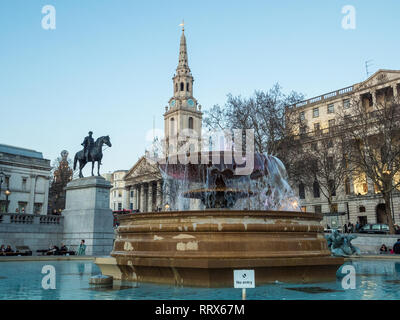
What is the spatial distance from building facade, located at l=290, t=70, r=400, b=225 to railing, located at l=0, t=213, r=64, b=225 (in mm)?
27936

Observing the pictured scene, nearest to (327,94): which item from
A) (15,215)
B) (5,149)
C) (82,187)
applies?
(82,187)

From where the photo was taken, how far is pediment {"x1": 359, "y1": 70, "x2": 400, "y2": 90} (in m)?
48.0

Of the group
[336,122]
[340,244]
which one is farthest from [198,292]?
[336,122]

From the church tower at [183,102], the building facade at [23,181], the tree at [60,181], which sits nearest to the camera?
the building facade at [23,181]

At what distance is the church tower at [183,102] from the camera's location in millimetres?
92188

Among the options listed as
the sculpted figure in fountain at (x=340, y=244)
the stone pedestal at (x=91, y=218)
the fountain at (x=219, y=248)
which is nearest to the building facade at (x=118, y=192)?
the stone pedestal at (x=91, y=218)

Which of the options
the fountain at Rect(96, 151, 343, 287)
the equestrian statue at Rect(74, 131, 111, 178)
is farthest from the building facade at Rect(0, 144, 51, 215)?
the fountain at Rect(96, 151, 343, 287)

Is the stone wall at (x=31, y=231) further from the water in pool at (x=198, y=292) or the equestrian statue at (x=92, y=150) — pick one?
the water in pool at (x=198, y=292)

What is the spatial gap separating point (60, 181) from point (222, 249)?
219 feet

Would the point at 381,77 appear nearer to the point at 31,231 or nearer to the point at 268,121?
the point at 268,121

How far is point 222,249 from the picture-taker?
7.70m

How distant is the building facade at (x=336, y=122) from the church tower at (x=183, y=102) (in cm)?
3882

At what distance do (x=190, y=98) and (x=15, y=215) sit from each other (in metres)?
71.1
